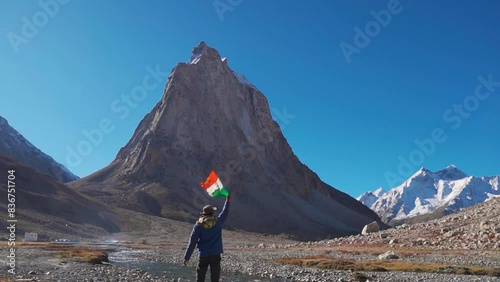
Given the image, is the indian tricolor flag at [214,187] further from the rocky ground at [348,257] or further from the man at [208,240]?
the rocky ground at [348,257]

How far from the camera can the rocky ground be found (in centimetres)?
3044

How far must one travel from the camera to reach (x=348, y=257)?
50719mm

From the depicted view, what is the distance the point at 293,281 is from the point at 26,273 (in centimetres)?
1774

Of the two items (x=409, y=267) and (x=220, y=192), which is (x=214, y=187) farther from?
(x=409, y=267)

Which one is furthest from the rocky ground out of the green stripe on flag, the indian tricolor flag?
the green stripe on flag

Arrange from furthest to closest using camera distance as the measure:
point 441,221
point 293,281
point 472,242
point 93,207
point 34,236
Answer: point 93,207
point 34,236
point 441,221
point 472,242
point 293,281

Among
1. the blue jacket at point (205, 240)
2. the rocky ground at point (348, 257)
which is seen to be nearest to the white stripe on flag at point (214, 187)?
the blue jacket at point (205, 240)

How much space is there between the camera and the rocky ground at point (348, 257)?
30.4 m

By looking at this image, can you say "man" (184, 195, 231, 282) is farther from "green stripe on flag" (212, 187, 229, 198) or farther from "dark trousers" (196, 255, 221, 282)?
"green stripe on flag" (212, 187, 229, 198)

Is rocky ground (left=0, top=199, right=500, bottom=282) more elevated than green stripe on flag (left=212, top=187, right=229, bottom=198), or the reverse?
green stripe on flag (left=212, top=187, right=229, bottom=198)

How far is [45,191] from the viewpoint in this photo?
163m

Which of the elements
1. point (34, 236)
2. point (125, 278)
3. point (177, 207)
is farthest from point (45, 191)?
point (125, 278)

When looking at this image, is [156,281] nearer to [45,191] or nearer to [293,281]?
[293,281]

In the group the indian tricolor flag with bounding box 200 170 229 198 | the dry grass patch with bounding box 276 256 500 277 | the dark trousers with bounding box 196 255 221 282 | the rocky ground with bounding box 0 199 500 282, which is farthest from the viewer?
the dry grass patch with bounding box 276 256 500 277
